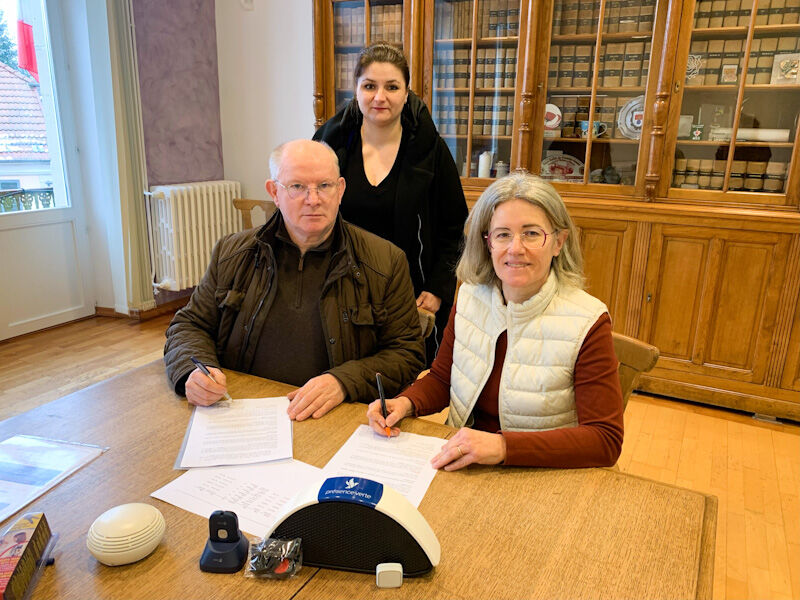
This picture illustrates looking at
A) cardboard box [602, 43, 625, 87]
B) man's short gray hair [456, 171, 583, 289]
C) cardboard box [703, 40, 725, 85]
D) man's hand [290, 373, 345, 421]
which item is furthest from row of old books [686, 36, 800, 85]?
man's hand [290, 373, 345, 421]

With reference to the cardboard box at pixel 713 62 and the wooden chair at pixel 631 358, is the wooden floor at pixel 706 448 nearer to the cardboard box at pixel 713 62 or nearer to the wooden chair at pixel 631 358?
the wooden chair at pixel 631 358

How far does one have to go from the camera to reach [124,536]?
824 millimetres

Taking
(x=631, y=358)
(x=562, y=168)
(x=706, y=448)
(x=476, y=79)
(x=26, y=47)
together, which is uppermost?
(x=26, y=47)

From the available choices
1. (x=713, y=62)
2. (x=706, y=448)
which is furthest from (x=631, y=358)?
(x=713, y=62)

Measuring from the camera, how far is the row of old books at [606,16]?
3.04 meters

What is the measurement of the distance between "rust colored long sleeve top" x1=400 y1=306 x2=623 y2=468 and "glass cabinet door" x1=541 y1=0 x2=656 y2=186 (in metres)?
2.35

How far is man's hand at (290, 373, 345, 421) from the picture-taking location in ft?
4.26

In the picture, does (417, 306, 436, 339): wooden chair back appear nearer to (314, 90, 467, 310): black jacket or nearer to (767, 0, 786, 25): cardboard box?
(314, 90, 467, 310): black jacket

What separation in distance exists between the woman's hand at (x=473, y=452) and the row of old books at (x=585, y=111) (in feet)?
8.87

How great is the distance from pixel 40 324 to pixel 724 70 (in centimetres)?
449

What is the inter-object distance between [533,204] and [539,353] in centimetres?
34

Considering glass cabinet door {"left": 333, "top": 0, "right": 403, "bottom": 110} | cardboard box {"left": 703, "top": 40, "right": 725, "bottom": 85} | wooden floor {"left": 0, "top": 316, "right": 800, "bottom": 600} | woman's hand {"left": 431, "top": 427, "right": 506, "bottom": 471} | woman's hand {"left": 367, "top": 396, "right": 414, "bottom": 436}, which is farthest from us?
glass cabinet door {"left": 333, "top": 0, "right": 403, "bottom": 110}

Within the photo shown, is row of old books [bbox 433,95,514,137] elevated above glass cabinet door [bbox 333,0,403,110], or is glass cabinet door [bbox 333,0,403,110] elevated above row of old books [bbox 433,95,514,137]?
glass cabinet door [bbox 333,0,403,110]

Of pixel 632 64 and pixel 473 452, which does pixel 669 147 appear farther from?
pixel 473 452
